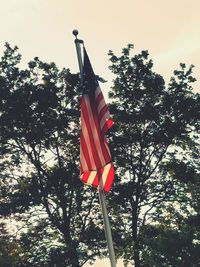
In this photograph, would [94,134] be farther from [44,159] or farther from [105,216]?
[44,159]

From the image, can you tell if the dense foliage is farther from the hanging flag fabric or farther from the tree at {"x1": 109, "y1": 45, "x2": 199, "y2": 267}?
the hanging flag fabric

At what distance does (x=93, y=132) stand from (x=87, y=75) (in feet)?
3.96

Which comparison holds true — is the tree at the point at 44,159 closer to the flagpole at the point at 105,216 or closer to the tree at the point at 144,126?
the tree at the point at 144,126

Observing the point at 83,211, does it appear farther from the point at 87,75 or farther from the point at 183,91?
the point at 87,75

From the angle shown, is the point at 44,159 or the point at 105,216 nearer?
the point at 105,216

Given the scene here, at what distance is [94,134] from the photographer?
820 centimetres

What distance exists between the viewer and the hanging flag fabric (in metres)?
8.09

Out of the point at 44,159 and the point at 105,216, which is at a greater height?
the point at 44,159

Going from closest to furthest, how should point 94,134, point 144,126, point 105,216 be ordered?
point 105,216
point 94,134
point 144,126

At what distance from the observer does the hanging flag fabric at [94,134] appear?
26.5 ft

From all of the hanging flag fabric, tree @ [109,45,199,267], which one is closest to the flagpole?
the hanging flag fabric

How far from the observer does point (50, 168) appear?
27844mm

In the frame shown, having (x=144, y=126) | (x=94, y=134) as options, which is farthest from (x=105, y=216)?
(x=144, y=126)

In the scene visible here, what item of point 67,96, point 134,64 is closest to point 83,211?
point 67,96
